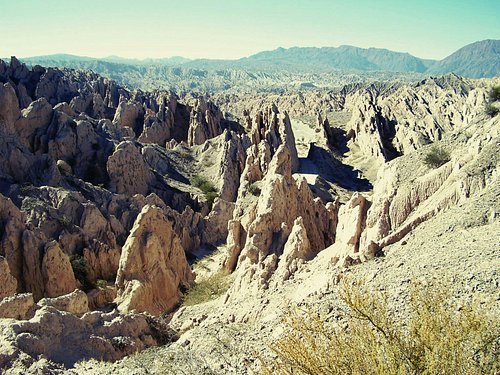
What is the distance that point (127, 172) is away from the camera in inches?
1527

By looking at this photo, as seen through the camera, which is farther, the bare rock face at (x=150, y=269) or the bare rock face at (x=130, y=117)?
the bare rock face at (x=130, y=117)

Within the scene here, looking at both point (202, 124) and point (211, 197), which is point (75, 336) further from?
point (202, 124)

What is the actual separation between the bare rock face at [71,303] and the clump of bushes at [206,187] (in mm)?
23986

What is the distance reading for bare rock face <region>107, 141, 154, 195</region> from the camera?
126ft

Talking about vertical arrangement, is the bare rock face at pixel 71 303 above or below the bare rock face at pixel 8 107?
below

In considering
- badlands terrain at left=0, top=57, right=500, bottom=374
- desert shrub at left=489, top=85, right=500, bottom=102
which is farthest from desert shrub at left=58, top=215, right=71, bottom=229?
desert shrub at left=489, top=85, right=500, bottom=102

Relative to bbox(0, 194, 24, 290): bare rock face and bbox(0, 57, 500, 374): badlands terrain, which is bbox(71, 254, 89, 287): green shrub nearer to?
bbox(0, 57, 500, 374): badlands terrain

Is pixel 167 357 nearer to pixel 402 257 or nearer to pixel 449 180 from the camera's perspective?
pixel 402 257

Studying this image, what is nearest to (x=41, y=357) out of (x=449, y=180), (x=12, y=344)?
(x=12, y=344)

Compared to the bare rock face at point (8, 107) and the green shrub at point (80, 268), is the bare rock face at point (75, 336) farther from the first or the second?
the bare rock face at point (8, 107)

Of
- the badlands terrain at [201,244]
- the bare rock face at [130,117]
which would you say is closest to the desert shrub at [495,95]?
the badlands terrain at [201,244]

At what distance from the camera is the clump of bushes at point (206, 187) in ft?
132

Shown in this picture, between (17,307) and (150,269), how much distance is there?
7.51 meters

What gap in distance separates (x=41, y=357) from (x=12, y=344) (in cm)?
68
